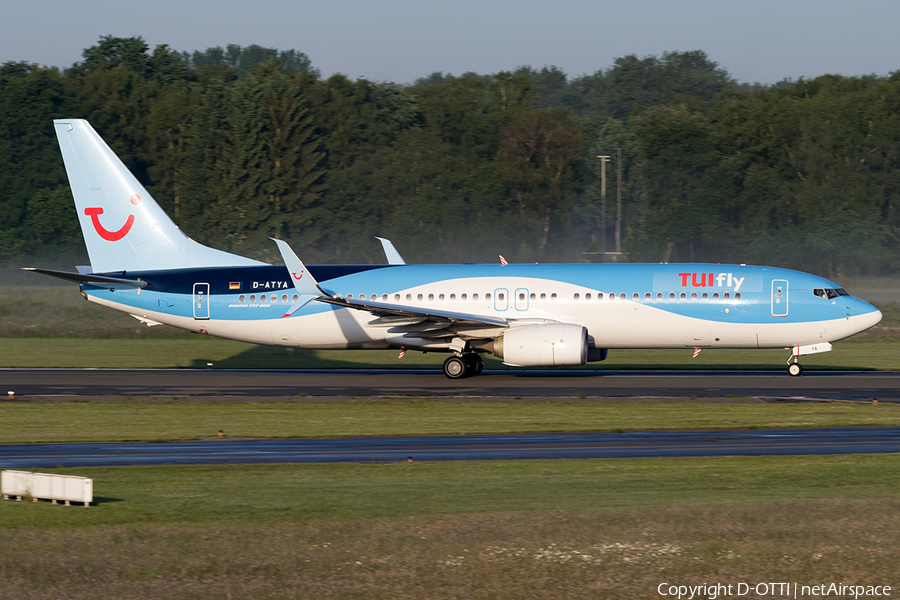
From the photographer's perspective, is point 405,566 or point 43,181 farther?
point 43,181

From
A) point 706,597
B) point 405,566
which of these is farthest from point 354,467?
point 706,597

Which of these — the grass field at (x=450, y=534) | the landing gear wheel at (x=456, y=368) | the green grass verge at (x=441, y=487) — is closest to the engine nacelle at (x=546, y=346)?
the landing gear wheel at (x=456, y=368)

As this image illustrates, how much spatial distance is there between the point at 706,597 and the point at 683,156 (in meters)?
76.2

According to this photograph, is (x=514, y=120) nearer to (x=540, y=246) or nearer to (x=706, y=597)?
(x=540, y=246)

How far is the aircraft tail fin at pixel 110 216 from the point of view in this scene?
35969mm

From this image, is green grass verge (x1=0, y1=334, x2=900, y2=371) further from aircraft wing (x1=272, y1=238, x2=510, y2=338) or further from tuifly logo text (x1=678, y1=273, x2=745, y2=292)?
tuifly logo text (x1=678, y1=273, x2=745, y2=292)

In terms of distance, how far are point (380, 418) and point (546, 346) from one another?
8.69 m

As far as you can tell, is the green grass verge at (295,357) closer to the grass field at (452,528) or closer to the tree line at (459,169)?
the grass field at (452,528)

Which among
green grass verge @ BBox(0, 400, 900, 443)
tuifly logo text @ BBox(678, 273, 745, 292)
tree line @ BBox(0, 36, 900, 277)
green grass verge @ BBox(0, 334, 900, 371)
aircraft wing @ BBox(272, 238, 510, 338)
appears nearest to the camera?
green grass verge @ BBox(0, 400, 900, 443)

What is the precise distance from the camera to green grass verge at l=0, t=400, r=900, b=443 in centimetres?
2216

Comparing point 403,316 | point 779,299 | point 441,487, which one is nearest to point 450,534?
point 441,487

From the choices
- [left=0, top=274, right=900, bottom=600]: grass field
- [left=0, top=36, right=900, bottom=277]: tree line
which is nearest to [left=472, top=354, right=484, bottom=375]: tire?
[left=0, top=274, right=900, bottom=600]: grass field

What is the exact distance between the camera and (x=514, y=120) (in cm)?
9150

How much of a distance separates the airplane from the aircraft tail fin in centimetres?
4
